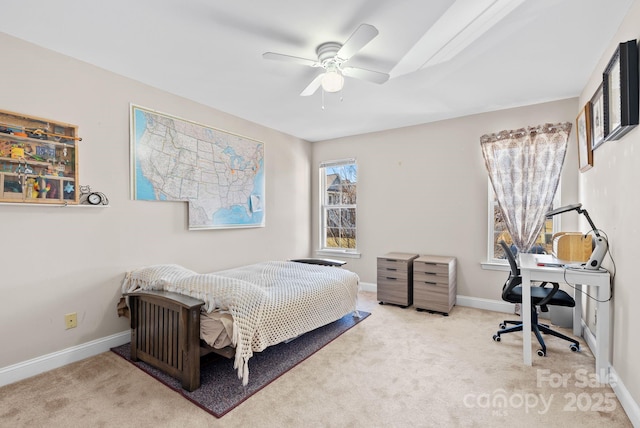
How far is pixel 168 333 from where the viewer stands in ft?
7.27

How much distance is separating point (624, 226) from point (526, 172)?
165cm

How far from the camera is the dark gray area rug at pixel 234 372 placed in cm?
196

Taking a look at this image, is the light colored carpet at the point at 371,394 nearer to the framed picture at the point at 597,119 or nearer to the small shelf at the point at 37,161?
the small shelf at the point at 37,161

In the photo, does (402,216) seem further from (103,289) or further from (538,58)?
(103,289)

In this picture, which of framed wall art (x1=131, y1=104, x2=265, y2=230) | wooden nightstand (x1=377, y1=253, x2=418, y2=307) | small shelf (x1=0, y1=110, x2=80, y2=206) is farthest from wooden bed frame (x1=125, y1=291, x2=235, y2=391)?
wooden nightstand (x1=377, y1=253, x2=418, y2=307)

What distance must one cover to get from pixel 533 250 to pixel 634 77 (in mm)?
2259

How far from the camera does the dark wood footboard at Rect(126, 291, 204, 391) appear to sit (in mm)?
2061

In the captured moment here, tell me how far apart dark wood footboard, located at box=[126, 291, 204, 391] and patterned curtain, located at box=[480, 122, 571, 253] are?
343cm

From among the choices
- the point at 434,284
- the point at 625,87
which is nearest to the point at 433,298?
the point at 434,284

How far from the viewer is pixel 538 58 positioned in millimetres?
2443

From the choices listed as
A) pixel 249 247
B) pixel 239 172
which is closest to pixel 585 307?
pixel 249 247

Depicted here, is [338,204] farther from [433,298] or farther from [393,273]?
[433,298]

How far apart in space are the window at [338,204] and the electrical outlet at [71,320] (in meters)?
3.41

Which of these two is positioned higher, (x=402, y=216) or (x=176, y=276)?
(x=402, y=216)
